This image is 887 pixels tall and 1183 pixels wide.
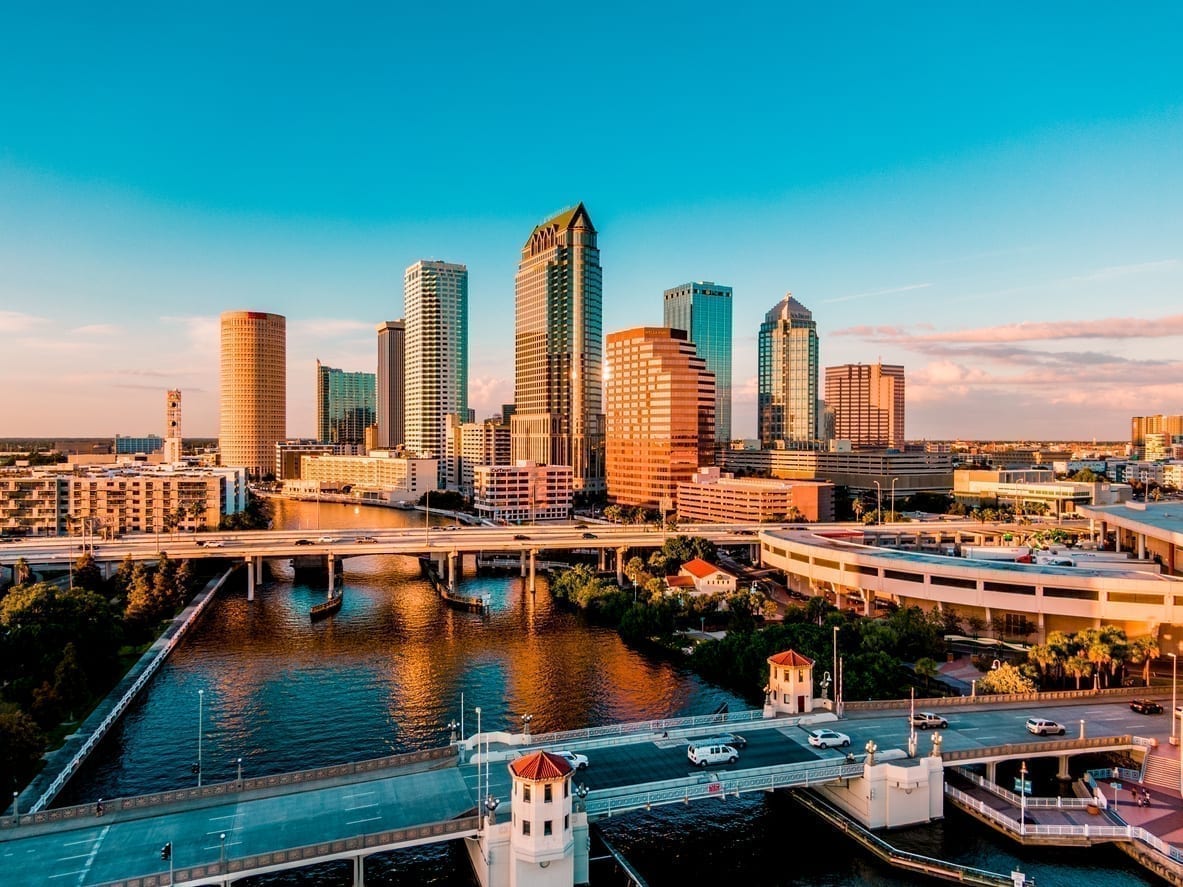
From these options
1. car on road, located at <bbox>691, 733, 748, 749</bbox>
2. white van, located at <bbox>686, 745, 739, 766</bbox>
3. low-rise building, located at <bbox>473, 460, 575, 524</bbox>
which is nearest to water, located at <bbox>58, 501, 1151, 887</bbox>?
car on road, located at <bbox>691, 733, 748, 749</bbox>

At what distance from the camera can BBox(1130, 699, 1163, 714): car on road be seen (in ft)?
171

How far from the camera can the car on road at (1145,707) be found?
171 ft

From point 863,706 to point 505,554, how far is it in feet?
289

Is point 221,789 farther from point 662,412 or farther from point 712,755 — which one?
point 662,412

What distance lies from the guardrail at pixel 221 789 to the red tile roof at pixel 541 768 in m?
9.55

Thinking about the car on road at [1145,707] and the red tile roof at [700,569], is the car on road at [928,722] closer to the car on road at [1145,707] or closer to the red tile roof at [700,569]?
the car on road at [1145,707]

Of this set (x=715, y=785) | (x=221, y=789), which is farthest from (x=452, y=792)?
(x=715, y=785)

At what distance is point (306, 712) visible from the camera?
58.6 meters

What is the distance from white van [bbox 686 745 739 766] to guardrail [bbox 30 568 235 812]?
31155 mm

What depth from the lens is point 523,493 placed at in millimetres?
189500

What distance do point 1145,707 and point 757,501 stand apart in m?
104

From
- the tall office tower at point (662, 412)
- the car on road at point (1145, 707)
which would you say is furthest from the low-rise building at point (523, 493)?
the car on road at point (1145, 707)

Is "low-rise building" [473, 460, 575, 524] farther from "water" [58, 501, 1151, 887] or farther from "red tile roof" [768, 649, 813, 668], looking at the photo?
"red tile roof" [768, 649, 813, 668]

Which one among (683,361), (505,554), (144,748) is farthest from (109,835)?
(683,361)
